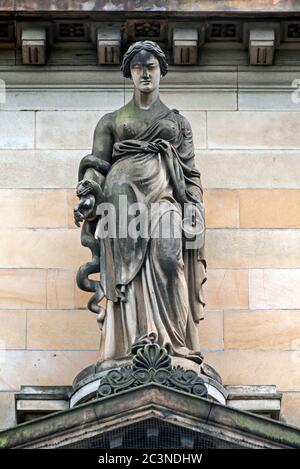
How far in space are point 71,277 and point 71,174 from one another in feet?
3.23

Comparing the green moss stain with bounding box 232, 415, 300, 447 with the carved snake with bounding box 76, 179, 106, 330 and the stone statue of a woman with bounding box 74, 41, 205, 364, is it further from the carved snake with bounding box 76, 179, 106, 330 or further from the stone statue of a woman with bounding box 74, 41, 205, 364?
the carved snake with bounding box 76, 179, 106, 330

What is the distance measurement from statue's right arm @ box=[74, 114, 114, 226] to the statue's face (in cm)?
41

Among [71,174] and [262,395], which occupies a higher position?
[71,174]

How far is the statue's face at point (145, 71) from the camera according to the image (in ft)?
82.4

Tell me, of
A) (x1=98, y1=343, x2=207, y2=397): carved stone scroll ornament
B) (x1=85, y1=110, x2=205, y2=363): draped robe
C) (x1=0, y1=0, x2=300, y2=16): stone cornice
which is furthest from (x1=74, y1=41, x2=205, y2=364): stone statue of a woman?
(x1=0, y1=0, x2=300, y2=16): stone cornice

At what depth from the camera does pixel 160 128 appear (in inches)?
986

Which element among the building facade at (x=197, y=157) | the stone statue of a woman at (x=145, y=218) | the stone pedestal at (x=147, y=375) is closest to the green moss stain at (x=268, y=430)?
the stone pedestal at (x=147, y=375)

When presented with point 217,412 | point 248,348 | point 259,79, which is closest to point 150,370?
point 217,412

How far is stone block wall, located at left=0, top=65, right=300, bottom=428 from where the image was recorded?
2550 centimetres
